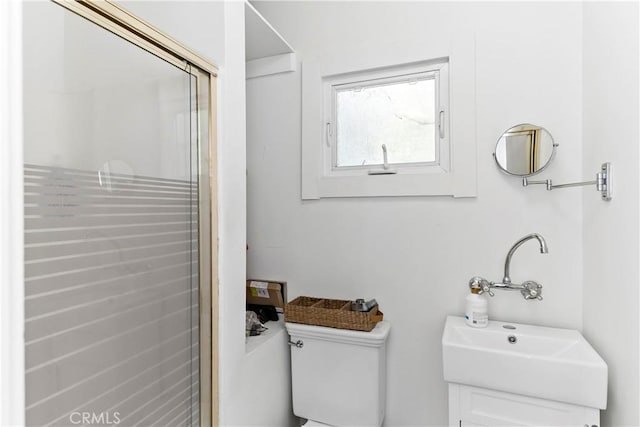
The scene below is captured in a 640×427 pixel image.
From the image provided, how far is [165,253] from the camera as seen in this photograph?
1.00 metres

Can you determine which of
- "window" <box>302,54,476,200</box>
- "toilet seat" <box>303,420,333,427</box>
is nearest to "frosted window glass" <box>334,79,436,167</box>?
"window" <box>302,54,476,200</box>

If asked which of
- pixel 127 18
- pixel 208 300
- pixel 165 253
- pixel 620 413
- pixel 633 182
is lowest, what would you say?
pixel 620 413

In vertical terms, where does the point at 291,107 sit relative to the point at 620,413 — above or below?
above

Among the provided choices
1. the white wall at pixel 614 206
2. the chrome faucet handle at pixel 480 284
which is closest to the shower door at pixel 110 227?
the chrome faucet handle at pixel 480 284

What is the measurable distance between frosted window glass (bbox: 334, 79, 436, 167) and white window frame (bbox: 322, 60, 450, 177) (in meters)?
0.02

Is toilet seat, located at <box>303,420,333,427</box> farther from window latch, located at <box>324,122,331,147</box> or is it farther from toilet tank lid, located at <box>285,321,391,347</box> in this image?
window latch, located at <box>324,122,331,147</box>

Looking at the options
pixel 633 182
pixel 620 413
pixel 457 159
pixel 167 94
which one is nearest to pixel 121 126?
pixel 167 94

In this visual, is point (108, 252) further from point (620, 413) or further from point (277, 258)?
point (620, 413)

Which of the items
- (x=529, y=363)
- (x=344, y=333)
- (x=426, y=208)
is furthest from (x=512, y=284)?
(x=344, y=333)

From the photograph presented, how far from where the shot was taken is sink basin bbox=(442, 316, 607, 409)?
1.09 m

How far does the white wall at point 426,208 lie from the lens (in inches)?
54.1

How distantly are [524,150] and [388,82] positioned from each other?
25.6 inches

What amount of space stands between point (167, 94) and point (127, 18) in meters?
0.20

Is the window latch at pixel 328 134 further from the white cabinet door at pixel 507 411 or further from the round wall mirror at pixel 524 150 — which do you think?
the white cabinet door at pixel 507 411
